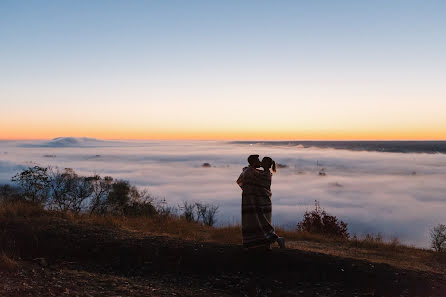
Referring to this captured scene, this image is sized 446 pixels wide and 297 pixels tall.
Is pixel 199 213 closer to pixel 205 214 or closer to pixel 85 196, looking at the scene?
pixel 205 214

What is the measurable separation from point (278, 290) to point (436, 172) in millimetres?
134406

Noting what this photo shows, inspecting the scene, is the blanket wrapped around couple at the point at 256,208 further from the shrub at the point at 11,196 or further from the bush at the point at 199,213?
the shrub at the point at 11,196

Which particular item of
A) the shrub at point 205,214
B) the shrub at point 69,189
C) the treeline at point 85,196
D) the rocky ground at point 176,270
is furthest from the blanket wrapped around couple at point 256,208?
the shrub at point 69,189

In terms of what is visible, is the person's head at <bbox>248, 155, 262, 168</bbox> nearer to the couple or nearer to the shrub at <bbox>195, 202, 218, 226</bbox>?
the couple

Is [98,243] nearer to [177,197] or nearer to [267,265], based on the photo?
[267,265]

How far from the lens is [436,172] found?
122 m

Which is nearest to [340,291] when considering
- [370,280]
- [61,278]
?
[370,280]

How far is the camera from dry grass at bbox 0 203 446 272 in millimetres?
9656

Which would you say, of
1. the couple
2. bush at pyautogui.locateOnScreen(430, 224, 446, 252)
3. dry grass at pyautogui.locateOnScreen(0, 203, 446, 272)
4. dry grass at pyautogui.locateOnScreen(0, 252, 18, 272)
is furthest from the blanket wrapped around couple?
bush at pyautogui.locateOnScreen(430, 224, 446, 252)

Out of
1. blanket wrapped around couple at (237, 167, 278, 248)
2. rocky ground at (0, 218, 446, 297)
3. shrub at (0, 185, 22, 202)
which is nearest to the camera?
rocky ground at (0, 218, 446, 297)

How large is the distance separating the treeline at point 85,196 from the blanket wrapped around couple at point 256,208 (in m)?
7.26

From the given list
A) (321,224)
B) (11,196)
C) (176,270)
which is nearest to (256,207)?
(176,270)

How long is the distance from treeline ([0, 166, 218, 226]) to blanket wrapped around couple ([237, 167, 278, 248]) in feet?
23.8

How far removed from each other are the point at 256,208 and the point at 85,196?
17861mm
